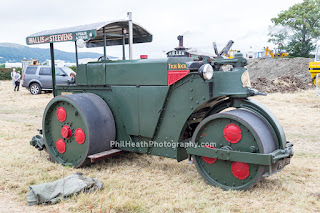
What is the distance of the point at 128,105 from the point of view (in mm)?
4961

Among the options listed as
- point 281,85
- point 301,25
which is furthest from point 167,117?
point 301,25

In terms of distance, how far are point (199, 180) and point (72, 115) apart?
7.01ft

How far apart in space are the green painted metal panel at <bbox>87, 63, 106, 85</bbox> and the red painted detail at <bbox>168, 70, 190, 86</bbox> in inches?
49.3

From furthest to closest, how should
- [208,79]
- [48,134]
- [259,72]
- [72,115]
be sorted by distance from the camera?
[259,72] < [48,134] < [72,115] < [208,79]

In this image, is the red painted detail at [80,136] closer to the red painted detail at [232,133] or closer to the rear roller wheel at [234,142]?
the rear roller wheel at [234,142]

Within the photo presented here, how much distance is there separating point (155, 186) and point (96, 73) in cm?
213

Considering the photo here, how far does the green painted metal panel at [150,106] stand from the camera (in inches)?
182

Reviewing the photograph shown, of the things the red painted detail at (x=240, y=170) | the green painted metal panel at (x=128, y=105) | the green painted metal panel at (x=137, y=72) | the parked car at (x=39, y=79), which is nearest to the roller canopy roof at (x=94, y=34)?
the green painted metal panel at (x=137, y=72)

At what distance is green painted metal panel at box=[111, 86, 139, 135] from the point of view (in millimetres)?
4879

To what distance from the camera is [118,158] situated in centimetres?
554

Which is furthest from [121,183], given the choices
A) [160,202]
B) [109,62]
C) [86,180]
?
[109,62]

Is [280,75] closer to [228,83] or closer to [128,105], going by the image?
[128,105]

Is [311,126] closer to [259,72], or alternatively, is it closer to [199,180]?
[199,180]

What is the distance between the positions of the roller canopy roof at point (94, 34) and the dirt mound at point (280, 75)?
11829mm
